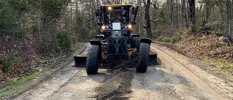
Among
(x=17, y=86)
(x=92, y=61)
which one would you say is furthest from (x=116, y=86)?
(x=17, y=86)

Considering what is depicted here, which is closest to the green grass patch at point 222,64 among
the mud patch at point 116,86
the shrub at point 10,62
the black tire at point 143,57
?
the black tire at point 143,57

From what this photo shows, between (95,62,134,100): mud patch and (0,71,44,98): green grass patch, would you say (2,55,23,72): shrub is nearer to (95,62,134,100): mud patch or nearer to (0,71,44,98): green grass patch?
(0,71,44,98): green grass patch

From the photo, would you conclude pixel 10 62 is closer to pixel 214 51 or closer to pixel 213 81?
pixel 213 81

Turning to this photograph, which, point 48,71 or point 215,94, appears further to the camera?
point 48,71

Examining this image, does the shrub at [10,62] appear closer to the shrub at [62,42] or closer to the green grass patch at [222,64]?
the shrub at [62,42]

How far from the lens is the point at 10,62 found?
542 inches

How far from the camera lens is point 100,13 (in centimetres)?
1538

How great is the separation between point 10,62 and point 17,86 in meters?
3.12

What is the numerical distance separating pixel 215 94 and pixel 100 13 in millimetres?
7472

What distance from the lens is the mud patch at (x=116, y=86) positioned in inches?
352

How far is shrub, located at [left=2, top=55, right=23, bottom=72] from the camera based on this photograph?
44.2 ft

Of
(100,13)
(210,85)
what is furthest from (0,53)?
(210,85)

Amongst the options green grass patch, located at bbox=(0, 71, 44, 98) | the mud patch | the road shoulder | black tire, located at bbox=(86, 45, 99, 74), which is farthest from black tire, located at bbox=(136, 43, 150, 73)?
green grass patch, located at bbox=(0, 71, 44, 98)

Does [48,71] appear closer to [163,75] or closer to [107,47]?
[107,47]
